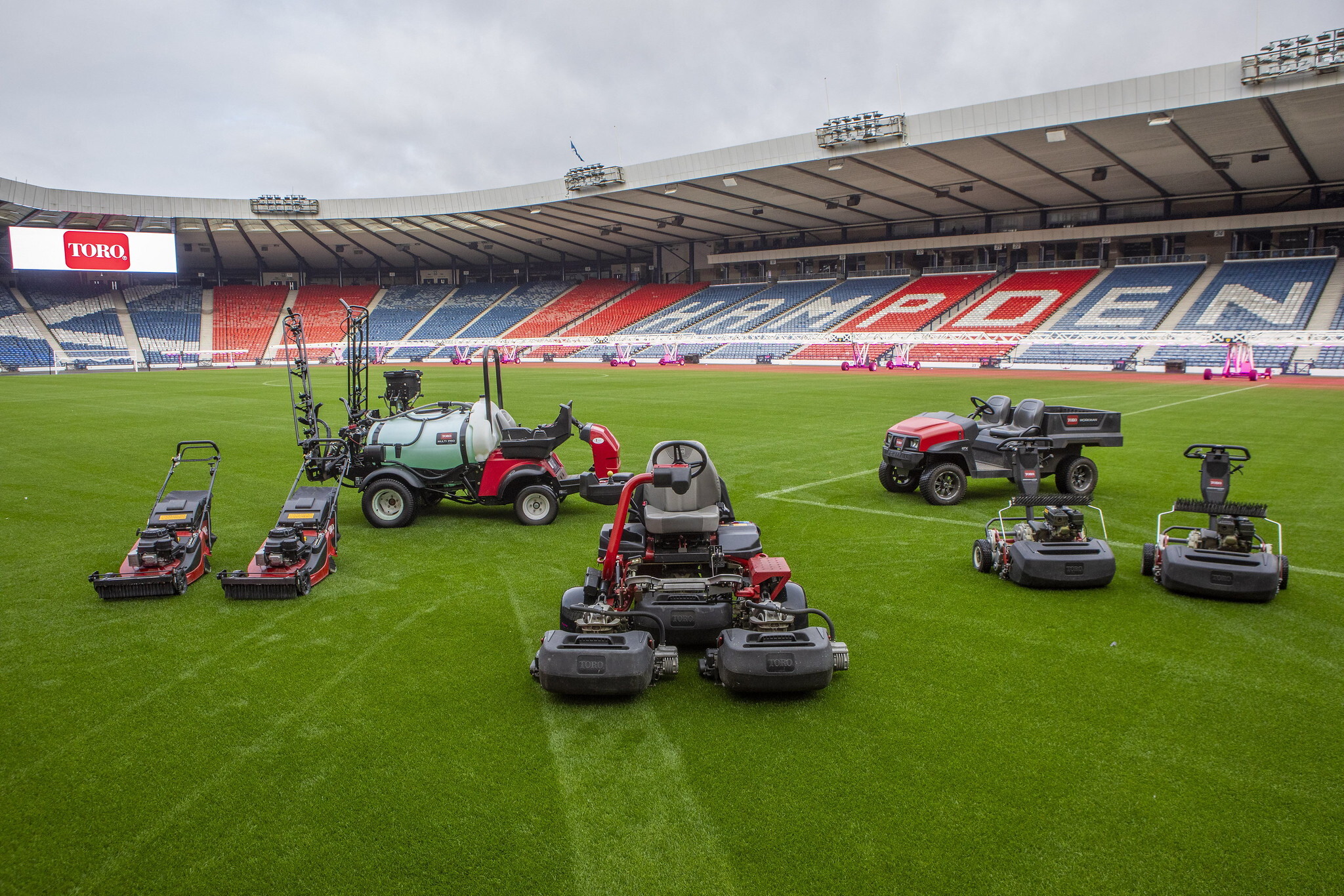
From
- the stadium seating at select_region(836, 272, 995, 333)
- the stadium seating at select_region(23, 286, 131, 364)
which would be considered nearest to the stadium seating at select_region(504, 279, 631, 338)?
the stadium seating at select_region(836, 272, 995, 333)

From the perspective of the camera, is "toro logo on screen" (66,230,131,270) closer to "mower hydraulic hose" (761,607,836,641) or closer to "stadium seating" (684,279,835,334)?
"stadium seating" (684,279,835,334)

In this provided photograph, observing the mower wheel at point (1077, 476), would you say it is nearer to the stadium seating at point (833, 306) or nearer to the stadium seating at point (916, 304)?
the stadium seating at point (916, 304)

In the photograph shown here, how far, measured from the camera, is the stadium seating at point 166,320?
195 feet

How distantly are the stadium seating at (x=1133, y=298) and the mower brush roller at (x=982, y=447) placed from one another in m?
33.9

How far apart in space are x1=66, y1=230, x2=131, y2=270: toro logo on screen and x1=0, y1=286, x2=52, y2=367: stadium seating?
7133 millimetres

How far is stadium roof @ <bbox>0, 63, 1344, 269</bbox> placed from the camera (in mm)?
28172

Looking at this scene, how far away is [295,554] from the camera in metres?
6.59

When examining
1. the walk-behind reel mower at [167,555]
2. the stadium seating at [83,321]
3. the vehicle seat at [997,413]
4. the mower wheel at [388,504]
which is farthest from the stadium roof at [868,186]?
the walk-behind reel mower at [167,555]

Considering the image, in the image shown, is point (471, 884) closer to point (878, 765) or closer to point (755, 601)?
point (878, 765)

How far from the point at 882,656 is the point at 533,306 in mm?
64109

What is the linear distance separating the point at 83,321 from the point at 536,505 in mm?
67926

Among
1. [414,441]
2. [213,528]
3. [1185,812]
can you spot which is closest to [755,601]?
[1185,812]

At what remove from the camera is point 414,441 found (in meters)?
8.78

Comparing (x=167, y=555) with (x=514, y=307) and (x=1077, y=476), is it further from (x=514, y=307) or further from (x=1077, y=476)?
(x=514, y=307)
